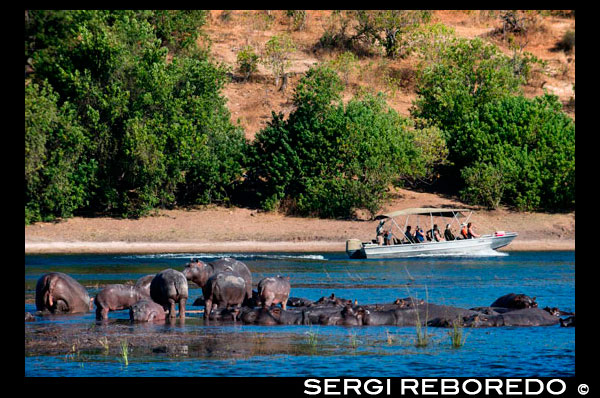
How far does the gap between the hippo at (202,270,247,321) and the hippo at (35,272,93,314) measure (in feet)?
10.9

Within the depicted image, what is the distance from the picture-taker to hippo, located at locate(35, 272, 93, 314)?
22.7 metres

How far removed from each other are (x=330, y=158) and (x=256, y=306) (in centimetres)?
3036

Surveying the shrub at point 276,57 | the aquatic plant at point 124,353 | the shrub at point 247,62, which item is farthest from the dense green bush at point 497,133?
the aquatic plant at point 124,353

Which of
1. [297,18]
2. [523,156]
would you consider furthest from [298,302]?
[297,18]

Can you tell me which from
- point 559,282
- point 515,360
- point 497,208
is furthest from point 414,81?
point 515,360

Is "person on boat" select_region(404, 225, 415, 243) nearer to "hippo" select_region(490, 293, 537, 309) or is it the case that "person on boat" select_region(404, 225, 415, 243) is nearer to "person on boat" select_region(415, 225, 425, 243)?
"person on boat" select_region(415, 225, 425, 243)

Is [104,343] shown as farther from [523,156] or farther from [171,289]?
[523,156]

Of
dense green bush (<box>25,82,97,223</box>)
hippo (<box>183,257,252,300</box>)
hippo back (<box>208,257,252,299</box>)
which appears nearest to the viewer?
hippo (<box>183,257,252,300</box>)

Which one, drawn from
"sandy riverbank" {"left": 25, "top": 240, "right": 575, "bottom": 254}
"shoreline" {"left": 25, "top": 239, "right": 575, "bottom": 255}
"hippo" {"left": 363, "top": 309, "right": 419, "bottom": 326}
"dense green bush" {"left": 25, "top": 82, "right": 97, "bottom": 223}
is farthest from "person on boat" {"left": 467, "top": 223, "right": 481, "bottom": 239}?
"hippo" {"left": 363, "top": 309, "right": 419, "bottom": 326}

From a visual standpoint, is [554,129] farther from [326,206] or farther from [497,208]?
[326,206]

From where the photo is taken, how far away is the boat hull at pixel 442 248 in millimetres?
44250

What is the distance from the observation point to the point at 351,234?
49.1 metres

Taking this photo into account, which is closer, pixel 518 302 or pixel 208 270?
pixel 518 302

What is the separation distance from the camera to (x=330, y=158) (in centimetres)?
5347
